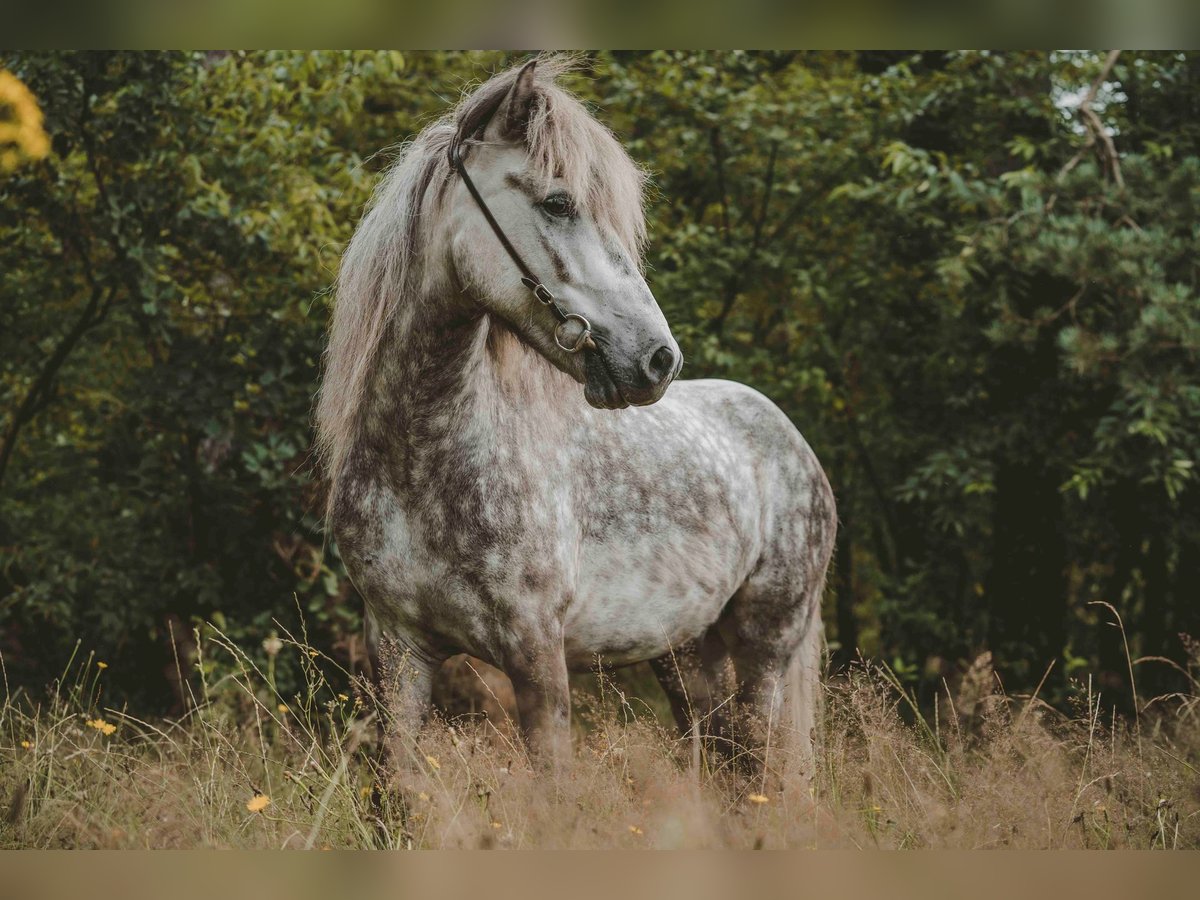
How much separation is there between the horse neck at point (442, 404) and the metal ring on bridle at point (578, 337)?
28 centimetres

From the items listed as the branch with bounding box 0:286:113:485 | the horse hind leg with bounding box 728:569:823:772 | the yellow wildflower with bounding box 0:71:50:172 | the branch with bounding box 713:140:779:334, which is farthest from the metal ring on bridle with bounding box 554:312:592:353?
the branch with bounding box 713:140:779:334

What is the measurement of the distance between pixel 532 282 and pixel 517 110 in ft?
1.47

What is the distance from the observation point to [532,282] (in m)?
2.62

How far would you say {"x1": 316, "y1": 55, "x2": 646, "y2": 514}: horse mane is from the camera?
8.69 feet

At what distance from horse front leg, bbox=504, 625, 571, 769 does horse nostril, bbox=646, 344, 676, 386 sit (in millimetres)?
733

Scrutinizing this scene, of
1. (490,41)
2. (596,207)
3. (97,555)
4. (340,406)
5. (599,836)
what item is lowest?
(97,555)

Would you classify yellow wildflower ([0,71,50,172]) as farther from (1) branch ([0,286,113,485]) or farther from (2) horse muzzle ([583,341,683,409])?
(2) horse muzzle ([583,341,683,409])

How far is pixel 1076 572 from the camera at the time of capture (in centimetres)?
653

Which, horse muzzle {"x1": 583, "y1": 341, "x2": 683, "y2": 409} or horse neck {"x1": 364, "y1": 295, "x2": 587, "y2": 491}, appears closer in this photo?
horse muzzle {"x1": 583, "y1": 341, "x2": 683, "y2": 409}

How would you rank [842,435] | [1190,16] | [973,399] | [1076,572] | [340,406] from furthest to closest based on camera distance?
1. [842,435]
2. [1076,572]
3. [973,399]
4. [340,406]
5. [1190,16]

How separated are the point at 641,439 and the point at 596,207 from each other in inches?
35.2

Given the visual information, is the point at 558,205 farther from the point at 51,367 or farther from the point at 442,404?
the point at 51,367

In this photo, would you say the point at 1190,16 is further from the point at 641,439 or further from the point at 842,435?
the point at 842,435

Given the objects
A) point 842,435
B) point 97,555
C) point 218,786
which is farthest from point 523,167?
point 842,435
